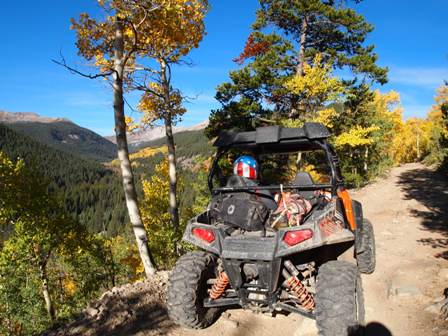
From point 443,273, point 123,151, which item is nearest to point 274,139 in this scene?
point 123,151

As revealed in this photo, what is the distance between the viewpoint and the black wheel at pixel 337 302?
320 centimetres

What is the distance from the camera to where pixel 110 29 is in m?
8.20

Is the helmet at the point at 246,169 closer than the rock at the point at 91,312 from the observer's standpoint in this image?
Yes

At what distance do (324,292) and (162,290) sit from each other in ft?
10.2

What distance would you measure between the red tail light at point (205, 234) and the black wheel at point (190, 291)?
408 millimetres

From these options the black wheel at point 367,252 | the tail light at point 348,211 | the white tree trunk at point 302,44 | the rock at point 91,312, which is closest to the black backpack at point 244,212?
the tail light at point 348,211

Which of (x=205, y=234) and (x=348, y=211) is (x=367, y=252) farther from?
(x=205, y=234)

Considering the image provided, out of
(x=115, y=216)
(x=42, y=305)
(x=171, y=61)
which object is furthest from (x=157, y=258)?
(x=115, y=216)

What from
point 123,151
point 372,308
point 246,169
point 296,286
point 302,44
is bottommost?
point 372,308

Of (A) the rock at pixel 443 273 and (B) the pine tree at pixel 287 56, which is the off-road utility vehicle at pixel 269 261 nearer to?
(A) the rock at pixel 443 273

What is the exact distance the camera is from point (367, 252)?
6.02m

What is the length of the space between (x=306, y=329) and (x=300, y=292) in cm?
112

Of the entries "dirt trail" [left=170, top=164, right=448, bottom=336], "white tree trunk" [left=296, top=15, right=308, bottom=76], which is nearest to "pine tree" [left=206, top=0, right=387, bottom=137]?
"white tree trunk" [left=296, top=15, right=308, bottom=76]

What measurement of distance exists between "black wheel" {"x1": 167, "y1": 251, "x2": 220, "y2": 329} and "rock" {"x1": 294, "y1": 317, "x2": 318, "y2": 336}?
1248 mm
